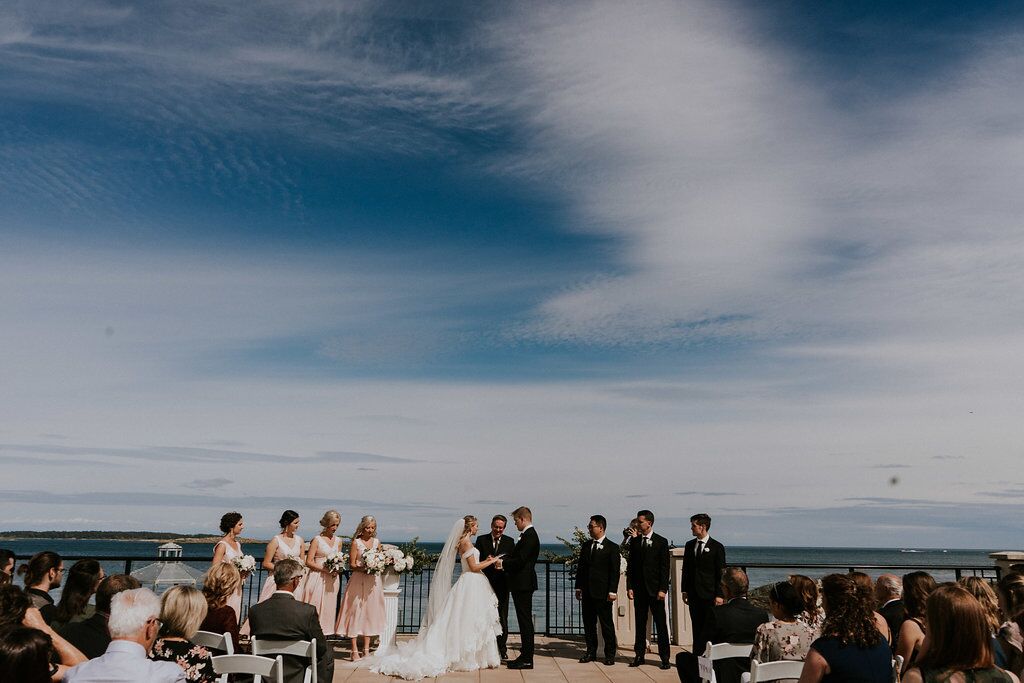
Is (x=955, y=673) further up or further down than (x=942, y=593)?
further down

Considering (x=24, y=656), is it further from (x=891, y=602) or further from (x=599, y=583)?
(x=599, y=583)

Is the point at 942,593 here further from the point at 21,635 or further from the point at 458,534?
the point at 458,534

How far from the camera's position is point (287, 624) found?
5.42 m

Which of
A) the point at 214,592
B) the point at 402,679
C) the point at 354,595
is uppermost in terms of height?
the point at 214,592

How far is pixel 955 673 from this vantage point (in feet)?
10.2

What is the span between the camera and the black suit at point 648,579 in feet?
28.7

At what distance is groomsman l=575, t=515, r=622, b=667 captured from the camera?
9.00 m

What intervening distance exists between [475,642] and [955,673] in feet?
20.9

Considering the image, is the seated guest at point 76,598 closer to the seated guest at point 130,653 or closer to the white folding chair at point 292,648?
the white folding chair at point 292,648

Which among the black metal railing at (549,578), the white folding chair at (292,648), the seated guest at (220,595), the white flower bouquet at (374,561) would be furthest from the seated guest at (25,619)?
the white flower bouquet at (374,561)

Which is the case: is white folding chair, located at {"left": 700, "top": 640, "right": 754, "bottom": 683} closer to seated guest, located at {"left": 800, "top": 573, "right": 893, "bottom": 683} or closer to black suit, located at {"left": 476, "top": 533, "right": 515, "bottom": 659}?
seated guest, located at {"left": 800, "top": 573, "right": 893, "bottom": 683}

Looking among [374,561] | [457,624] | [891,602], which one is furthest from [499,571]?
[891,602]

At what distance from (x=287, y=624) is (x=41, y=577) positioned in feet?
5.48

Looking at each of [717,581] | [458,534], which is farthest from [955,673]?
[458,534]
